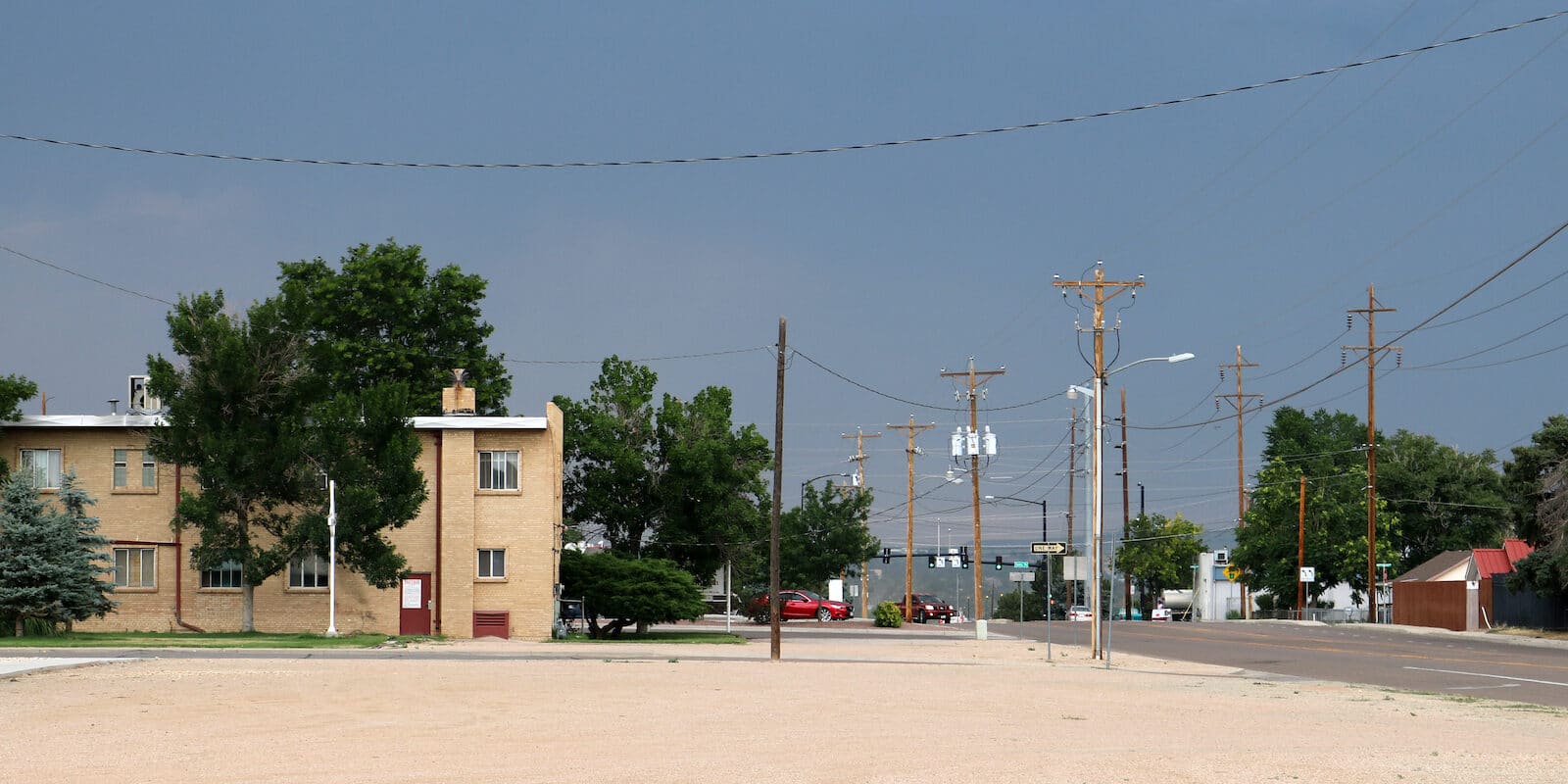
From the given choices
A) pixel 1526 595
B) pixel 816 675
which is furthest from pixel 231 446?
pixel 1526 595

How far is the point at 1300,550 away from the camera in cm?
8750

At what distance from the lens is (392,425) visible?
151ft

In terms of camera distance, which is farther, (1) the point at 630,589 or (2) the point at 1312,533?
(2) the point at 1312,533

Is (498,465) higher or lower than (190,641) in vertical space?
higher

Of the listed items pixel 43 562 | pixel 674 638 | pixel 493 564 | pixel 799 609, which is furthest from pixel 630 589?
pixel 799 609

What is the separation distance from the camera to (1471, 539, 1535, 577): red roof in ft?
227

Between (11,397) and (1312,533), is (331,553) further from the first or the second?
(1312,533)

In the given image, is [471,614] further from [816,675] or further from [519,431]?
[816,675]

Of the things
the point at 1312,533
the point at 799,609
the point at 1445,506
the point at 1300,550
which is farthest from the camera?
the point at 1445,506

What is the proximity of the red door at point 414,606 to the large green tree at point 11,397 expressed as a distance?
1209 centimetres

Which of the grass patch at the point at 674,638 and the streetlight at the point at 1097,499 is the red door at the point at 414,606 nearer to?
the grass patch at the point at 674,638

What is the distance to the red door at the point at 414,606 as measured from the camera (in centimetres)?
4753

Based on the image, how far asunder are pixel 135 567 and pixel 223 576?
2614 millimetres

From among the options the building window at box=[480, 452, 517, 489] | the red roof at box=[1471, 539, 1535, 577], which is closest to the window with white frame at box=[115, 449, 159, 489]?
the building window at box=[480, 452, 517, 489]
